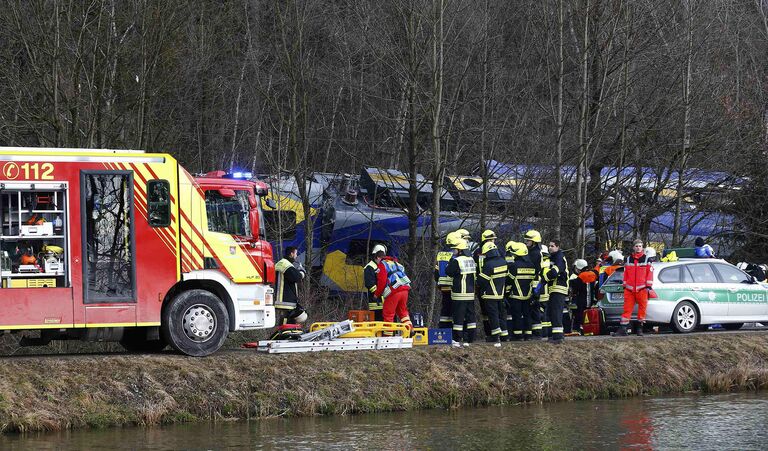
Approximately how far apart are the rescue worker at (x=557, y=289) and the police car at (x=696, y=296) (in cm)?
270

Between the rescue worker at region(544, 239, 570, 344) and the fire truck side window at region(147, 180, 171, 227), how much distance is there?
21.6 ft

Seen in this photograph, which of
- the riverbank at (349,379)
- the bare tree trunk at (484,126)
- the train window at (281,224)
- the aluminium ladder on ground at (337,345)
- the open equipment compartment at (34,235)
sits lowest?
the riverbank at (349,379)

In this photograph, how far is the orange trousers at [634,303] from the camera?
1967 cm

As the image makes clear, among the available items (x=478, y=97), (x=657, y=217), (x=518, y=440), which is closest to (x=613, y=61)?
(x=478, y=97)

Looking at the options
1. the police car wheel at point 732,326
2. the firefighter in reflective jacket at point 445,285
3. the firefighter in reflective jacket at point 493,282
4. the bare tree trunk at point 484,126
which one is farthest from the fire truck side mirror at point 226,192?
the police car wheel at point 732,326

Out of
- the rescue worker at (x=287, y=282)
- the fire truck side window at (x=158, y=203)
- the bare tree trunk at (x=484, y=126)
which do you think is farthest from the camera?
the bare tree trunk at (x=484, y=126)

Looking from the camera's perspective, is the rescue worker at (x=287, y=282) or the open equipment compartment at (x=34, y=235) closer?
the open equipment compartment at (x=34, y=235)

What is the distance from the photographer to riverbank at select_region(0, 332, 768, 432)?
1345 centimetres

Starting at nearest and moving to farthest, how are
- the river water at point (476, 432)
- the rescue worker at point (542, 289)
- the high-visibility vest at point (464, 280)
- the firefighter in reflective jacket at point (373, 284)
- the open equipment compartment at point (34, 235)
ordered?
the river water at point (476, 432)
the open equipment compartment at point (34, 235)
the high-visibility vest at point (464, 280)
the firefighter in reflective jacket at point (373, 284)
the rescue worker at point (542, 289)

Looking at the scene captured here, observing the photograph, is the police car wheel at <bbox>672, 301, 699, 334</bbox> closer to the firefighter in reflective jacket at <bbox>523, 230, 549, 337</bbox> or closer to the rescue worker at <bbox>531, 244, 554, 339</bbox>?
the rescue worker at <bbox>531, 244, 554, 339</bbox>

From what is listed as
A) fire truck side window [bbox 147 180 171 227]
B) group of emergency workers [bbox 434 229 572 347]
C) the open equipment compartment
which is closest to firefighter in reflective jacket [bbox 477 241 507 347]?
group of emergency workers [bbox 434 229 572 347]

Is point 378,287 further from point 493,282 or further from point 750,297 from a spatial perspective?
point 750,297

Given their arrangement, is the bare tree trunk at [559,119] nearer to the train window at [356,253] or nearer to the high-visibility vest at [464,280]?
the train window at [356,253]

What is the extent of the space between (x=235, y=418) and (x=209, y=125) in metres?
20.9
